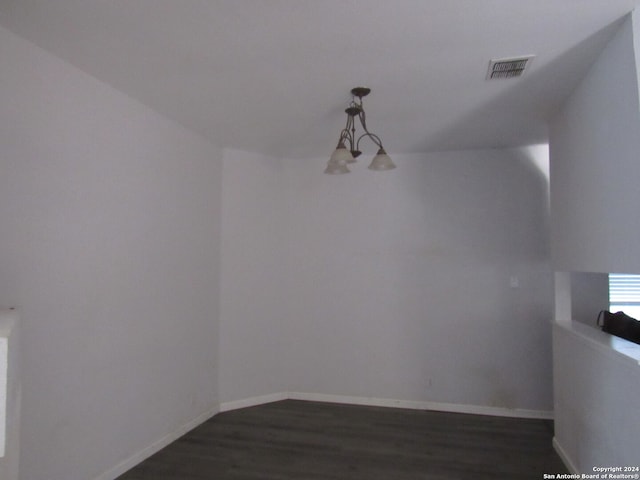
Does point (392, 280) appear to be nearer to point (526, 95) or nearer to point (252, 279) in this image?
point (252, 279)

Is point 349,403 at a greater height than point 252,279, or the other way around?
point 252,279

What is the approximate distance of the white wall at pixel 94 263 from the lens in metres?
2.04

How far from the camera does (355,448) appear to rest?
3.06 meters

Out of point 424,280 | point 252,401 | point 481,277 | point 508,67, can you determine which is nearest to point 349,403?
point 252,401

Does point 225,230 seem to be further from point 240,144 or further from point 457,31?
point 457,31

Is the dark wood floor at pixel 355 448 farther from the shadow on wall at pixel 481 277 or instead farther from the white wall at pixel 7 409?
the white wall at pixel 7 409

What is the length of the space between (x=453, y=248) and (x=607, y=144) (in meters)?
2.00

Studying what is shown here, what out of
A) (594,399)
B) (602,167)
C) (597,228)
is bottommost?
(594,399)

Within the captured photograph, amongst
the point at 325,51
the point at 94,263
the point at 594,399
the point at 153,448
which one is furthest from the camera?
the point at 153,448

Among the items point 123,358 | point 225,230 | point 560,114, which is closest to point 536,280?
point 560,114

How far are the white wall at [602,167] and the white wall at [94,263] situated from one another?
2942mm

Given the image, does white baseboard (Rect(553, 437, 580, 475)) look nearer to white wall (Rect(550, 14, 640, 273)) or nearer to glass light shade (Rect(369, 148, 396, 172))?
white wall (Rect(550, 14, 640, 273))

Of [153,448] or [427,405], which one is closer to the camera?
[153,448]

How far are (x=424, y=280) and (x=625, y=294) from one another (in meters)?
1.99
